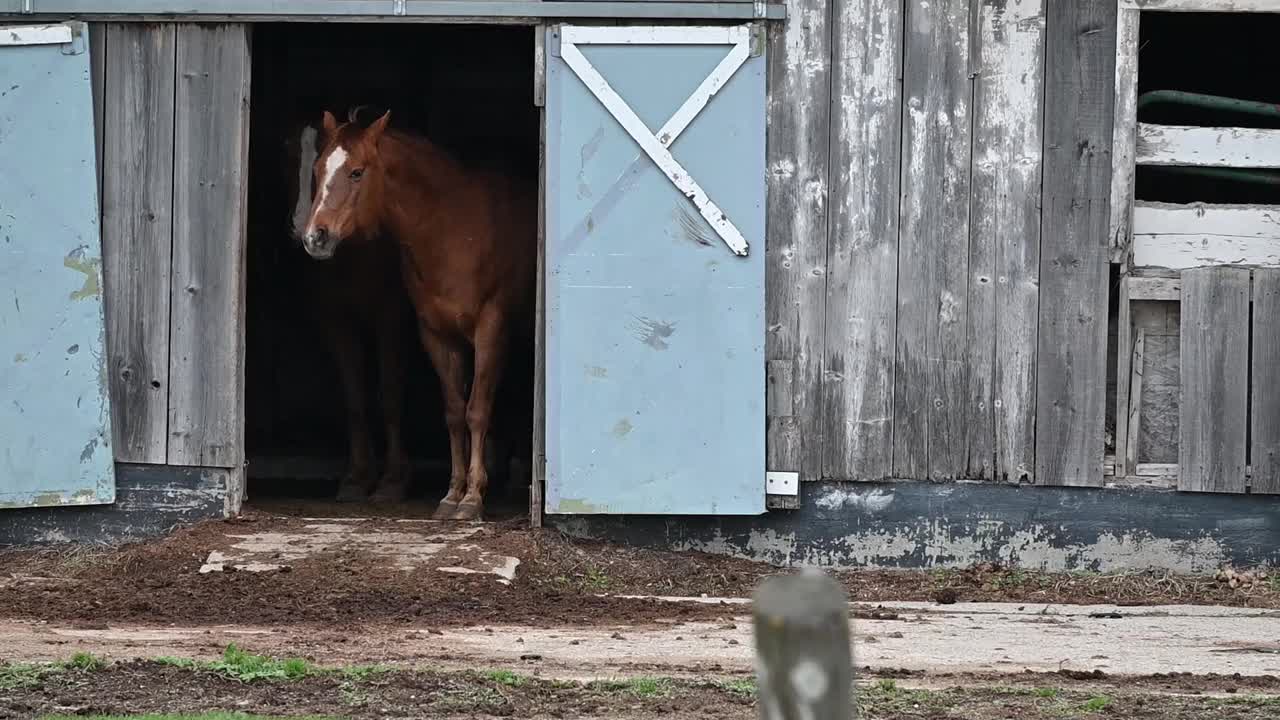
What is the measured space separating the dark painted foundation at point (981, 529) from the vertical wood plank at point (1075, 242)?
0.75 feet

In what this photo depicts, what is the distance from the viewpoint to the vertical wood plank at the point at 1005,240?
8.78 metres

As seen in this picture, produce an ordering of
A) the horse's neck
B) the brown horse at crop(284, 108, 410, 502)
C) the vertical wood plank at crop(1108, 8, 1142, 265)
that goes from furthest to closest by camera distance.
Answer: the brown horse at crop(284, 108, 410, 502) < the horse's neck < the vertical wood plank at crop(1108, 8, 1142, 265)

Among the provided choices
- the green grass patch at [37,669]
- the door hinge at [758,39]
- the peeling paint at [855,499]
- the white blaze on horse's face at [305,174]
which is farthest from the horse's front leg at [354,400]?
the green grass patch at [37,669]

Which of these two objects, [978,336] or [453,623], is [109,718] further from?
[978,336]

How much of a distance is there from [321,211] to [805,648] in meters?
7.19

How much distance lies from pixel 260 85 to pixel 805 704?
10.8 metres

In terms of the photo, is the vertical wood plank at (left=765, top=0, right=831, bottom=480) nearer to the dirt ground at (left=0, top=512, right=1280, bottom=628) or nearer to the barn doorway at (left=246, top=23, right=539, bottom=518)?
the dirt ground at (left=0, top=512, right=1280, bottom=628)

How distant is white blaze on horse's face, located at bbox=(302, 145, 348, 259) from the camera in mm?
9188

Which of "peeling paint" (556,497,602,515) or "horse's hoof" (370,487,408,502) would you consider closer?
"peeling paint" (556,497,602,515)

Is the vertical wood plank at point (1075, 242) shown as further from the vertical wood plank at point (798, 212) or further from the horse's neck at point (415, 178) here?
the horse's neck at point (415, 178)

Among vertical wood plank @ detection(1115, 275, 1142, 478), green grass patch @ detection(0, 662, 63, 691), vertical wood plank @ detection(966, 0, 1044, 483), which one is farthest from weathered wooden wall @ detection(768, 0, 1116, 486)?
green grass patch @ detection(0, 662, 63, 691)

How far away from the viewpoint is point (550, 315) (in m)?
8.81

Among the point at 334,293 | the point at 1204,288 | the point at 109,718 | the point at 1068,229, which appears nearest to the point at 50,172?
the point at 334,293

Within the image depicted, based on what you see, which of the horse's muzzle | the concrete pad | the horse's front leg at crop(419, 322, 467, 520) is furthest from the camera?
the horse's front leg at crop(419, 322, 467, 520)
